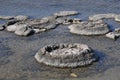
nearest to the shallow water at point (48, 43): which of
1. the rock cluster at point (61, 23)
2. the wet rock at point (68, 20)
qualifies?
the rock cluster at point (61, 23)

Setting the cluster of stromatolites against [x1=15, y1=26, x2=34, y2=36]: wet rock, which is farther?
[x1=15, y1=26, x2=34, y2=36]: wet rock

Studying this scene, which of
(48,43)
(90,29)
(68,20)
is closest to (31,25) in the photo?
(68,20)

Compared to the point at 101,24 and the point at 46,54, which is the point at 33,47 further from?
the point at 101,24

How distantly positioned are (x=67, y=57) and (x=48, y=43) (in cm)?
264

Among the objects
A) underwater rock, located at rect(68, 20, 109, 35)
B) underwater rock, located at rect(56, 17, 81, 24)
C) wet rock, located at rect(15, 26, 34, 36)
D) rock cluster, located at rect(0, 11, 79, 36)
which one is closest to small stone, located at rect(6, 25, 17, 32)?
rock cluster, located at rect(0, 11, 79, 36)

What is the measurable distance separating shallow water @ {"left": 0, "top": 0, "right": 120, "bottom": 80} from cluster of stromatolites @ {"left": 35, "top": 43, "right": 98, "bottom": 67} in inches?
7.2

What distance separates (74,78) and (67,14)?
8.41m

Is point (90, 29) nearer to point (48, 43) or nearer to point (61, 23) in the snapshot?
point (48, 43)

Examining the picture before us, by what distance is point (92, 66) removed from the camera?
451 inches

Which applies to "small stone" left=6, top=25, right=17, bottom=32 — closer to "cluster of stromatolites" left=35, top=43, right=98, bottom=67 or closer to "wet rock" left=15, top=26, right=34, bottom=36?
"wet rock" left=15, top=26, right=34, bottom=36

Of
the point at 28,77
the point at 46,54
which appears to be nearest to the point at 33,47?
the point at 46,54

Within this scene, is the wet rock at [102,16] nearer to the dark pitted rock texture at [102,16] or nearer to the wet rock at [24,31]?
the dark pitted rock texture at [102,16]

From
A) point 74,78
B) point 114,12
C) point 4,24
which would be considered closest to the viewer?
point 74,78

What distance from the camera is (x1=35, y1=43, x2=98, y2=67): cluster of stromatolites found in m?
11.4
